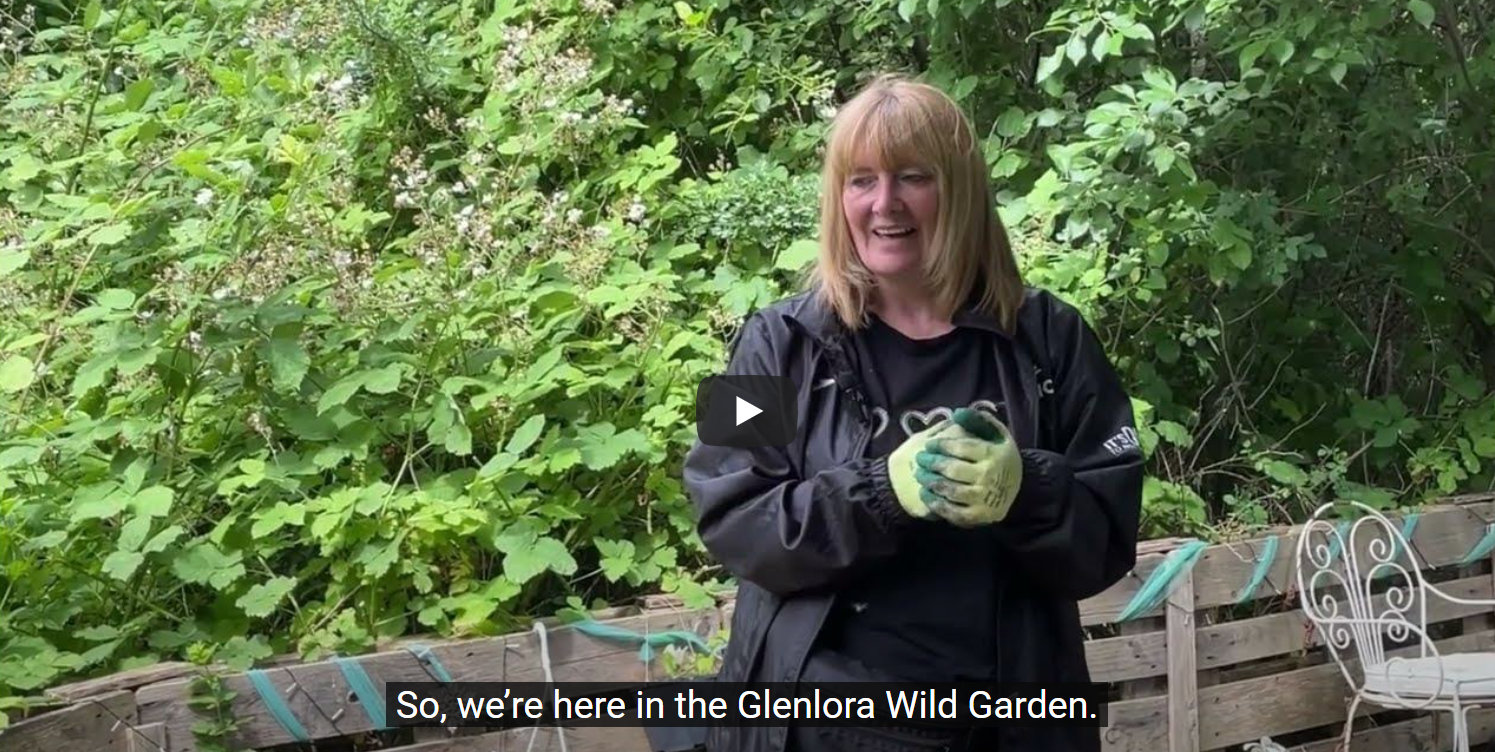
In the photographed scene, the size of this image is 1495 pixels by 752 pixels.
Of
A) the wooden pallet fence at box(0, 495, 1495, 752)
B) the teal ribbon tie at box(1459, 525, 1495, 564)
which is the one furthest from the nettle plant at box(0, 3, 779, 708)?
the teal ribbon tie at box(1459, 525, 1495, 564)

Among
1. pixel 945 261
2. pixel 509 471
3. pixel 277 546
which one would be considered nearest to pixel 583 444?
pixel 509 471

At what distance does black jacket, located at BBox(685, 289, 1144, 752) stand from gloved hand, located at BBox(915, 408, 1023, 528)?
1.9 inches

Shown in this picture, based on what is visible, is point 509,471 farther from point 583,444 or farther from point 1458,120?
point 1458,120

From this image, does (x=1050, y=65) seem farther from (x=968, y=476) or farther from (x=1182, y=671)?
(x=968, y=476)

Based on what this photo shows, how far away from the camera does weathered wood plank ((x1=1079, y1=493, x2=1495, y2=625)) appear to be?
11.9ft

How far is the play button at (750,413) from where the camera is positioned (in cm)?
177

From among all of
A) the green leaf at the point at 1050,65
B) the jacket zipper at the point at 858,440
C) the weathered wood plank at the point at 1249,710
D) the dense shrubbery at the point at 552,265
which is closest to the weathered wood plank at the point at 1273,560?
the dense shrubbery at the point at 552,265

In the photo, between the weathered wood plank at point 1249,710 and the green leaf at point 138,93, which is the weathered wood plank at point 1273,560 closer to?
the weathered wood plank at point 1249,710

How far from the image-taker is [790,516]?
1.67 metres

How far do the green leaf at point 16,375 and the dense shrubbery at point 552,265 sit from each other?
0.02 meters

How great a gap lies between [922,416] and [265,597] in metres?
1.56

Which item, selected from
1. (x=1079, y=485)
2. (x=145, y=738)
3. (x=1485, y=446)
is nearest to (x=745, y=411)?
(x=1079, y=485)

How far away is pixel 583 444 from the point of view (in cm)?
319

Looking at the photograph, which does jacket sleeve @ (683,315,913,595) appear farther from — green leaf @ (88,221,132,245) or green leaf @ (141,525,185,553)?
green leaf @ (88,221,132,245)
